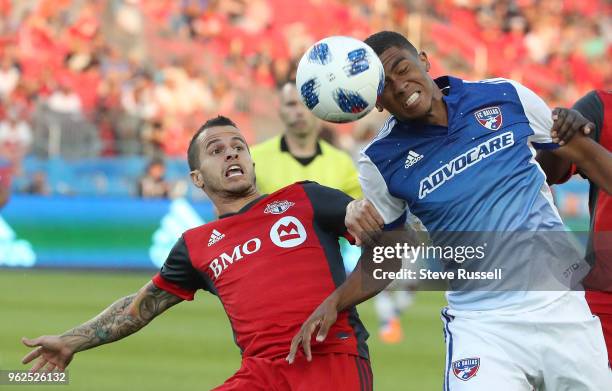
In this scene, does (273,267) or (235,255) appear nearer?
(273,267)

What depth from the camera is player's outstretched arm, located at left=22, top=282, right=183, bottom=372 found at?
5621mm

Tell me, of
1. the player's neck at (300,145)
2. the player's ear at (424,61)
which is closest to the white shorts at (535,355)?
the player's ear at (424,61)

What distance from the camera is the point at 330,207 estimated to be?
17.8 feet

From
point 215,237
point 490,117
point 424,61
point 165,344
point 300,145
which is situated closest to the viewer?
point 490,117

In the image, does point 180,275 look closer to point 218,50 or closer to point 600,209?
point 600,209

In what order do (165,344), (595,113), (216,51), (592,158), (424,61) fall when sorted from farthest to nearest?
(216,51) < (165,344) < (595,113) < (424,61) < (592,158)

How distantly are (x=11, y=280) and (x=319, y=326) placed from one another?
12.6 metres

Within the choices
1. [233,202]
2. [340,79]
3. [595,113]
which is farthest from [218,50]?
[340,79]

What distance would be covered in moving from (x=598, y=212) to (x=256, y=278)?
1.81 meters

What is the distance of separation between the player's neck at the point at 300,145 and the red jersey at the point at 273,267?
146 inches

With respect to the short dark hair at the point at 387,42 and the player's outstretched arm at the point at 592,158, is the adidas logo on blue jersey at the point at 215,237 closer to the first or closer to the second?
the short dark hair at the point at 387,42

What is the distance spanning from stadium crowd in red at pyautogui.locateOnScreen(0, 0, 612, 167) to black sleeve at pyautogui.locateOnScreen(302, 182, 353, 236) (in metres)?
13.2

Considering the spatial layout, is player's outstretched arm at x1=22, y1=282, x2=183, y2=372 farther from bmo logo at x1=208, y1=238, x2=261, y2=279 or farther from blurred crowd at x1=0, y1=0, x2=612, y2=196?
blurred crowd at x1=0, y1=0, x2=612, y2=196

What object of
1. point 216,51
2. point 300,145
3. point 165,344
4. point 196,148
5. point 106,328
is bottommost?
point 106,328
